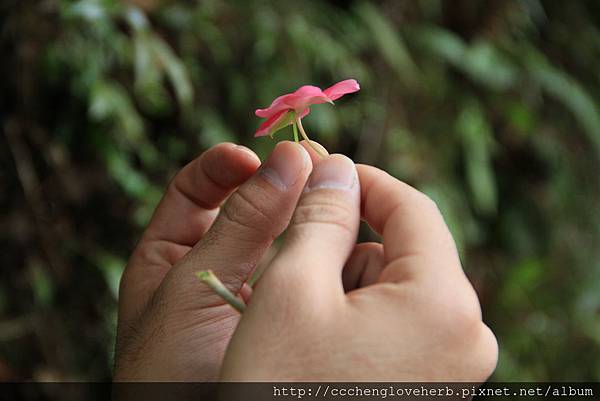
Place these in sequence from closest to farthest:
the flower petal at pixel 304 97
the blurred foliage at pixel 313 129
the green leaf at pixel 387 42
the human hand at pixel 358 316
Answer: the human hand at pixel 358 316, the flower petal at pixel 304 97, the blurred foliage at pixel 313 129, the green leaf at pixel 387 42

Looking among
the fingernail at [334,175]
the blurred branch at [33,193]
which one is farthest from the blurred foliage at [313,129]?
the fingernail at [334,175]

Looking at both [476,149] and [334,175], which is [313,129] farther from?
[334,175]

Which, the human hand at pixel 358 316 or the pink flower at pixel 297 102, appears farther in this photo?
the pink flower at pixel 297 102

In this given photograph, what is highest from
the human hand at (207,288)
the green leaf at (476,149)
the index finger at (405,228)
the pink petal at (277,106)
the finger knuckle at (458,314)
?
the pink petal at (277,106)

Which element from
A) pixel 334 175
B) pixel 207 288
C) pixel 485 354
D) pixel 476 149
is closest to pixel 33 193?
pixel 207 288

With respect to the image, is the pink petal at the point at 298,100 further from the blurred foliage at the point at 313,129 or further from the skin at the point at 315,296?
the blurred foliage at the point at 313,129

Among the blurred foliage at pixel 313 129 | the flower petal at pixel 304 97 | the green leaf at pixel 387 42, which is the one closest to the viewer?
the flower petal at pixel 304 97

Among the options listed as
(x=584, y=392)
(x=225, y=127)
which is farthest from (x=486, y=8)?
(x=584, y=392)

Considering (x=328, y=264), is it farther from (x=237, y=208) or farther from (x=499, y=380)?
(x=499, y=380)
